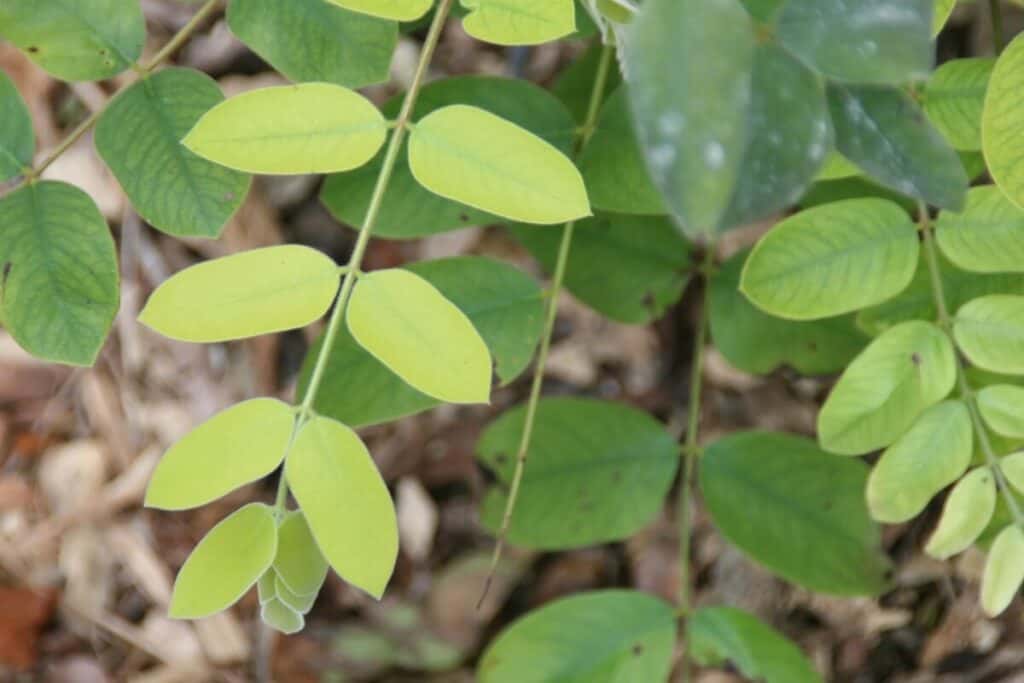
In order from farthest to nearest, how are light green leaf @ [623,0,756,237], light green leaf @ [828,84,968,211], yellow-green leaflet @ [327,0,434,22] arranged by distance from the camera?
yellow-green leaflet @ [327,0,434,22] → light green leaf @ [828,84,968,211] → light green leaf @ [623,0,756,237]

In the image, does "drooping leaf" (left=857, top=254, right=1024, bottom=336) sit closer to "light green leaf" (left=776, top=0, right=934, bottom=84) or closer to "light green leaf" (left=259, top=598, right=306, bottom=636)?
"light green leaf" (left=776, top=0, right=934, bottom=84)

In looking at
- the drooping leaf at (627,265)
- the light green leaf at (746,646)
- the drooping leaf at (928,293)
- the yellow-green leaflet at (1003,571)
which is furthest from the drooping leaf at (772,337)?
the yellow-green leaflet at (1003,571)

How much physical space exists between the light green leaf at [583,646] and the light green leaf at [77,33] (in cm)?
70

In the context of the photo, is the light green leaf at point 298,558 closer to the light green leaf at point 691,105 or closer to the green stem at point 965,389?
the light green leaf at point 691,105

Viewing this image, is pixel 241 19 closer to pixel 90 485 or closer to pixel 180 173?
pixel 180 173

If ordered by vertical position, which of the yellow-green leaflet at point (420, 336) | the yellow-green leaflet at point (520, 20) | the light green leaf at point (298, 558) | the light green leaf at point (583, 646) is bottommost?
the light green leaf at point (583, 646)

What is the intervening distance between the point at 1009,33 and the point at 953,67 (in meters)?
0.54

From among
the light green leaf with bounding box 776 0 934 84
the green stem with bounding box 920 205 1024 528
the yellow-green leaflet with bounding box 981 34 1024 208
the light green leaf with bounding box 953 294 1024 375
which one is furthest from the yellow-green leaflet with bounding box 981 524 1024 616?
the light green leaf with bounding box 776 0 934 84

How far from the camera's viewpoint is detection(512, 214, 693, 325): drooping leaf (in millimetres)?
1260

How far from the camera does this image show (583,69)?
1237 millimetres

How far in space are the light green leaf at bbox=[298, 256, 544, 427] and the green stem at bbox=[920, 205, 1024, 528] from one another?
0.36 meters

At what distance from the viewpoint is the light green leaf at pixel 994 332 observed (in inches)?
34.1

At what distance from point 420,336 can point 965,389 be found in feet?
1.51

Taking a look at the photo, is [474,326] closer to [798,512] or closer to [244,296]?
[244,296]
